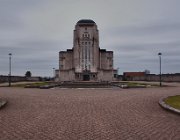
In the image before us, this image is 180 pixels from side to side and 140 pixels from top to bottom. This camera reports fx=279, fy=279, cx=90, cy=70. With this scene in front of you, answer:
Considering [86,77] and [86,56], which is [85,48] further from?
[86,77]

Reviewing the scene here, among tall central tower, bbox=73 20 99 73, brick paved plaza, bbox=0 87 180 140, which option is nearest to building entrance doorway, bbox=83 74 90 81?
tall central tower, bbox=73 20 99 73

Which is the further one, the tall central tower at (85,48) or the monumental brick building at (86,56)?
the tall central tower at (85,48)

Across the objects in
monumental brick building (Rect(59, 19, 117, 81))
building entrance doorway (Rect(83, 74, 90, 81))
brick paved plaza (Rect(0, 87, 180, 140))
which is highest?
monumental brick building (Rect(59, 19, 117, 81))

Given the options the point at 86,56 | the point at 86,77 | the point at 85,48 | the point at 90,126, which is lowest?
the point at 90,126

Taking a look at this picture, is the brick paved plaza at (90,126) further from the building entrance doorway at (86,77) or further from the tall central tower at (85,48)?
the tall central tower at (85,48)

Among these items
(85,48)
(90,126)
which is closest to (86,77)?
(85,48)

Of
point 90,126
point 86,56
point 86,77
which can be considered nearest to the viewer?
point 90,126

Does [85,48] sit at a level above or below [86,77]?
above

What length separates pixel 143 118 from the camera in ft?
35.7

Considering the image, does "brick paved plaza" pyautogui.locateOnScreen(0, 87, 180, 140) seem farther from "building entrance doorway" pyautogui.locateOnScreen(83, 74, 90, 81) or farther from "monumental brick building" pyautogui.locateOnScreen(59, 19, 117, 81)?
"monumental brick building" pyautogui.locateOnScreen(59, 19, 117, 81)

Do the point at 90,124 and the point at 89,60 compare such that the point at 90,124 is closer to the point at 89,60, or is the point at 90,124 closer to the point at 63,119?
the point at 63,119

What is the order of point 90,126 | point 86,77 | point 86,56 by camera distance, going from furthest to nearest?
point 86,56 → point 86,77 → point 90,126

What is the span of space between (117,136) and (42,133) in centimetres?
217

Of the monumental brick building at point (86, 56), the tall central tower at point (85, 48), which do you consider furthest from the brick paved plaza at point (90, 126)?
the tall central tower at point (85, 48)
